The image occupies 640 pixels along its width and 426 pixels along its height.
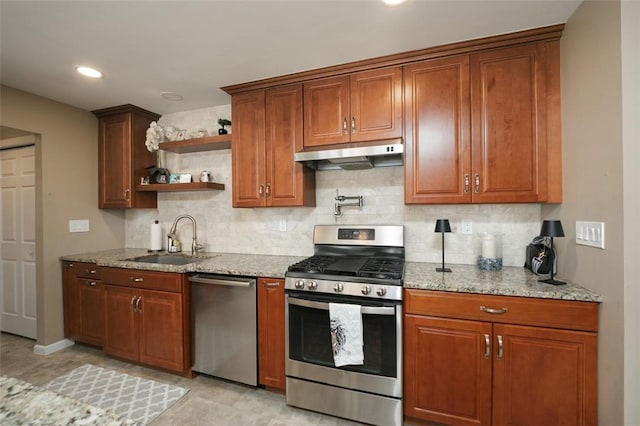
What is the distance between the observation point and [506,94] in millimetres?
1891

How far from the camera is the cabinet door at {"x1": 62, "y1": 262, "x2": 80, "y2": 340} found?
9.50 feet

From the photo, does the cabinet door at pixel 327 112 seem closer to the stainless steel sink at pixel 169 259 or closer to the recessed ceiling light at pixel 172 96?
the recessed ceiling light at pixel 172 96

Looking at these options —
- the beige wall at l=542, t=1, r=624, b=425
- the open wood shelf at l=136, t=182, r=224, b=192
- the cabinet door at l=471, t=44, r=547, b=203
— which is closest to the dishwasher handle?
the open wood shelf at l=136, t=182, r=224, b=192

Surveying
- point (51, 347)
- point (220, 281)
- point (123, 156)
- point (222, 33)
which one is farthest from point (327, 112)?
point (51, 347)

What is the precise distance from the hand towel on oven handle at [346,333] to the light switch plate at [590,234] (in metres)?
1.28

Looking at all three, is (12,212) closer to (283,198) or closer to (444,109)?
(283,198)

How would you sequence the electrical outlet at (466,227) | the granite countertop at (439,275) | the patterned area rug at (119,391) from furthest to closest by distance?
the electrical outlet at (466,227), the patterned area rug at (119,391), the granite countertop at (439,275)

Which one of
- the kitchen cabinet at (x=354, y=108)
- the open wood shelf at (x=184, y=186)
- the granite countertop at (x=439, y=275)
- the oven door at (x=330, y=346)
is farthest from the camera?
the open wood shelf at (x=184, y=186)

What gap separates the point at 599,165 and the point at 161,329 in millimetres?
3114

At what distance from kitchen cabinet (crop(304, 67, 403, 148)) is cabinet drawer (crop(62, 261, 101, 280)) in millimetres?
2353

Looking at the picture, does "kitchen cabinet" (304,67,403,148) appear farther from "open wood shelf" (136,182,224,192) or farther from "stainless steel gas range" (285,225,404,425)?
"open wood shelf" (136,182,224,192)

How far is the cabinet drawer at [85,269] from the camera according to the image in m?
2.76

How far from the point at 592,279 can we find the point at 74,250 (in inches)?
170

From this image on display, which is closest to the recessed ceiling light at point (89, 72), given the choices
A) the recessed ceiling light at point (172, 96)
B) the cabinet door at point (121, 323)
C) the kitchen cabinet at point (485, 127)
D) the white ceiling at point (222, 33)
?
the white ceiling at point (222, 33)
